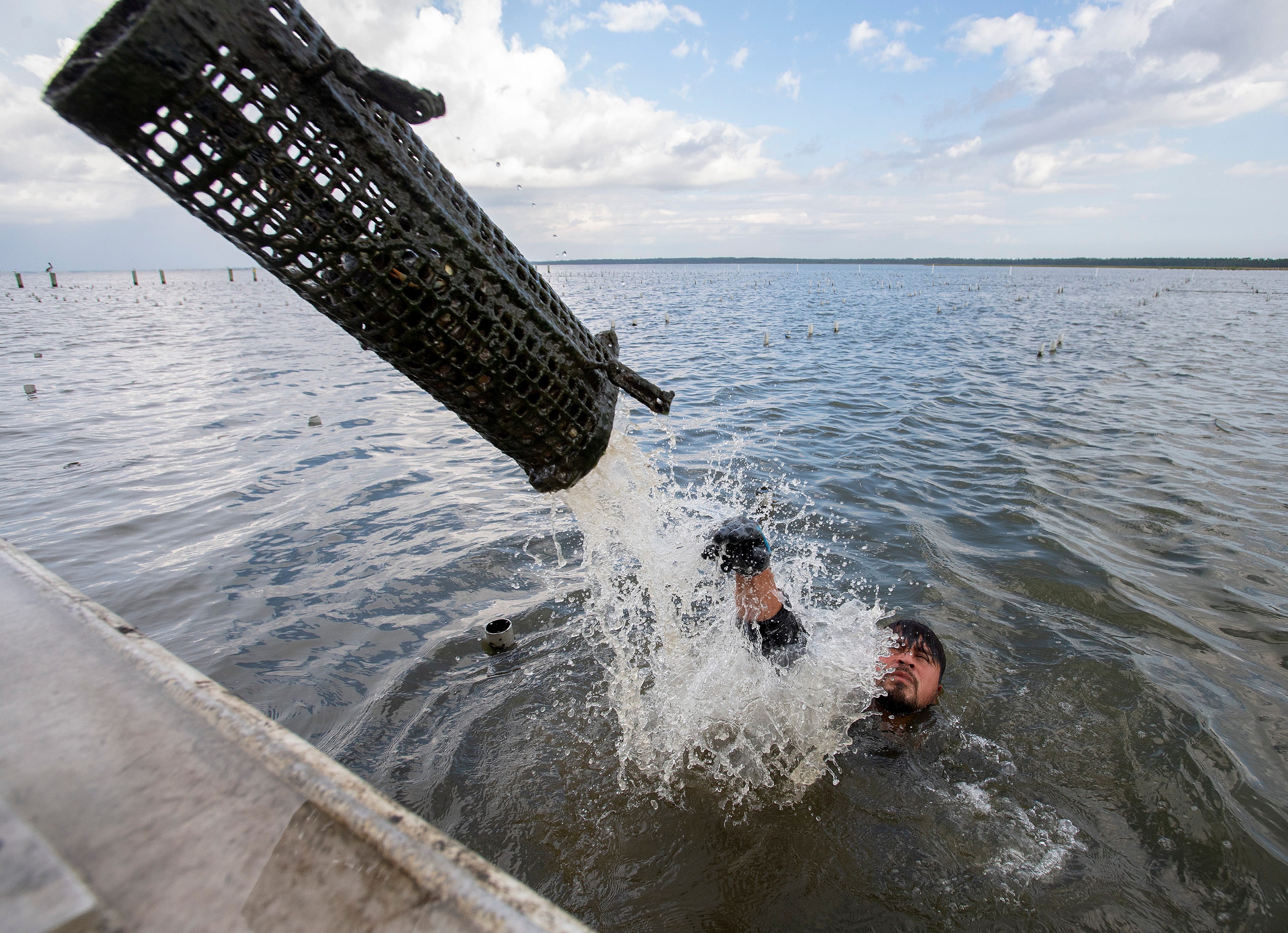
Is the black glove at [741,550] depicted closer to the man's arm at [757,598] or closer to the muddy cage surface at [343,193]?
the man's arm at [757,598]

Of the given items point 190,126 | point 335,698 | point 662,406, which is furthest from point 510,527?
point 190,126

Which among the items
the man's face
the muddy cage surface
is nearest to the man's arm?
the man's face

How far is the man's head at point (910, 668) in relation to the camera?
3840 millimetres

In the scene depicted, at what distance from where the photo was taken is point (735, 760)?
3.70 m

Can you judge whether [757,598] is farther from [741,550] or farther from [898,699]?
[898,699]

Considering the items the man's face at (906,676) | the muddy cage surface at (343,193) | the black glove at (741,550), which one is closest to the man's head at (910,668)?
the man's face at (906,676)

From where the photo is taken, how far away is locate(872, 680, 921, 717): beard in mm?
3842

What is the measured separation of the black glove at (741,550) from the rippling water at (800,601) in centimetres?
57

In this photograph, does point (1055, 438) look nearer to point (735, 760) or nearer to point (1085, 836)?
point (1085, 836)

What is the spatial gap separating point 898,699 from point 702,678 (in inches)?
50.6

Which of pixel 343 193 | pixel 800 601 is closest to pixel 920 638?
pixel 800 601

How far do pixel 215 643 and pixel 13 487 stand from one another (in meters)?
5.32

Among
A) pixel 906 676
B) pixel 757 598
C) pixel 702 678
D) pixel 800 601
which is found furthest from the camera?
pixel 800 601

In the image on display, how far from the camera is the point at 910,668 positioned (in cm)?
383
